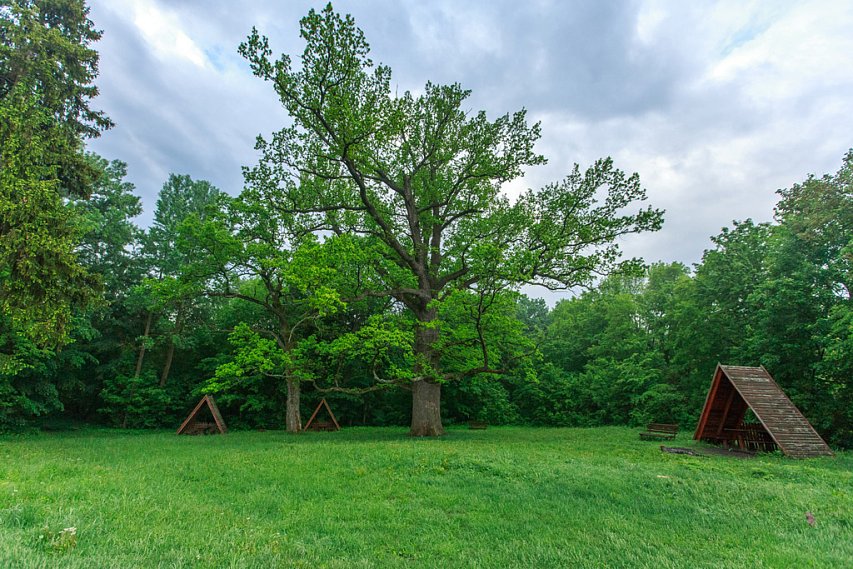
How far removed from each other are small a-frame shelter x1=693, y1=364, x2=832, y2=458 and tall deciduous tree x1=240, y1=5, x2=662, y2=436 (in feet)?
16.0

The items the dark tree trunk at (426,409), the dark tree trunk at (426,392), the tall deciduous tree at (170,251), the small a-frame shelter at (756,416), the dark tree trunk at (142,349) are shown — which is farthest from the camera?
the tall deciduous tree at (170,251)

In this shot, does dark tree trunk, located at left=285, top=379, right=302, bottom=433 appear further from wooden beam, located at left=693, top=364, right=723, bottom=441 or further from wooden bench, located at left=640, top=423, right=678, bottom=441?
wooden beam, located at left=693, top=364, right=723, bottom=441

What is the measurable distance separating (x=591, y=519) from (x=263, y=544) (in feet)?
13.6

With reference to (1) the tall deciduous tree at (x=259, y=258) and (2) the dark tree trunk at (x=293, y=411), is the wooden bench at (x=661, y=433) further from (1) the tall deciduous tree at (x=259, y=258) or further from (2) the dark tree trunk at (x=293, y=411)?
(2) the dark tree trunk at (x=293, y=411)

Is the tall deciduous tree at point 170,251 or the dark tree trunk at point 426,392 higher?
the tall deciduous tree at point 170,251

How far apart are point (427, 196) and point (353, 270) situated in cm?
481

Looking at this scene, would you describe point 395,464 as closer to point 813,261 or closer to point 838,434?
point 838,434

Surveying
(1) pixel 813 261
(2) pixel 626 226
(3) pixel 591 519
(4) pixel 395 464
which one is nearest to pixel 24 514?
(4) pixel 395 464

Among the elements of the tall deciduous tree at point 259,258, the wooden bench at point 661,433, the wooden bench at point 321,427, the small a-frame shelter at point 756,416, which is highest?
the tall deciduous tree at point 259,258

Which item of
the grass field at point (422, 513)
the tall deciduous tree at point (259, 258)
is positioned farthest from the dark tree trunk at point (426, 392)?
the grass field at point (422, 513)

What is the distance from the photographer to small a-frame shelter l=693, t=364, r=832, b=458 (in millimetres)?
11773

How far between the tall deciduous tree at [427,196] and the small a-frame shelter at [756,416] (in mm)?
4863

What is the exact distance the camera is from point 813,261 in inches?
709

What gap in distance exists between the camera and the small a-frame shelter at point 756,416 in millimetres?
11773
